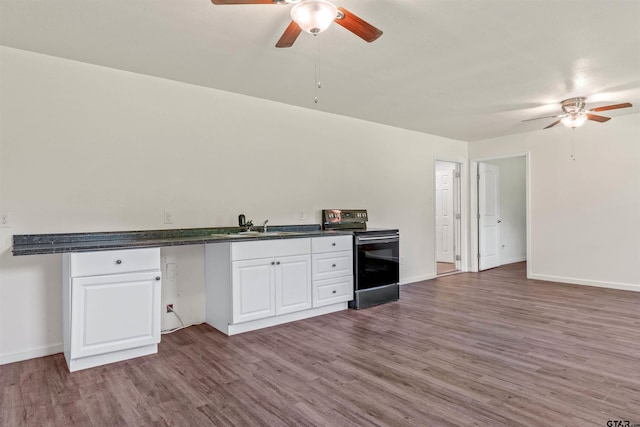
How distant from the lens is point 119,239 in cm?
326

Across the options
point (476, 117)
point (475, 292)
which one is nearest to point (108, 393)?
point (475, 292)

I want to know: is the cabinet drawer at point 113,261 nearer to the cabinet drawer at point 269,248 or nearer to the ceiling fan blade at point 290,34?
the cabinet drawer at point 269,248

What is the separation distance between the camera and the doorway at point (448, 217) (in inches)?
271

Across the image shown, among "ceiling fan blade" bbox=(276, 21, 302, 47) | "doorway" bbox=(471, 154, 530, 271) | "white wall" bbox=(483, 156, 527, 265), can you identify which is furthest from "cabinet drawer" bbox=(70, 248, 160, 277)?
"white wall" bbox=(483, 156, 527, 265)

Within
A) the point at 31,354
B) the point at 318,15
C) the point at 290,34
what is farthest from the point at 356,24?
the point at 31,354

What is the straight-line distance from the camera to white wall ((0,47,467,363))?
2906 millimetres

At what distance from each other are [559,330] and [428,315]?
120 cm

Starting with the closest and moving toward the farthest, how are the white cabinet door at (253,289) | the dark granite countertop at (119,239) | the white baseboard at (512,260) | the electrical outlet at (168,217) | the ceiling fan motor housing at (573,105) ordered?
the dark granite countertop at (119,239) → the white cabinet door at (253,289) → the electrical outlet at (168,217) → the ceiling fan motor housing at (573,105) → the white baseboard at (512,260)

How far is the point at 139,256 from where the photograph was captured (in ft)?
9.43

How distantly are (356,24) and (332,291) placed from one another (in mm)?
2808

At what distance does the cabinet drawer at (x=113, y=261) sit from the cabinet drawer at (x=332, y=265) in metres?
1.63

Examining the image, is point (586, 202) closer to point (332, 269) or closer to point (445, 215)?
point (445, 215)

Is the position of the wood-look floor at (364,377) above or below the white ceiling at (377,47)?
below

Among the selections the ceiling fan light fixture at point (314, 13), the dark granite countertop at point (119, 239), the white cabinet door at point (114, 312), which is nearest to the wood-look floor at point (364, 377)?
the white cabinet door at point (114, 312)
